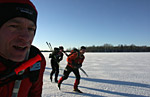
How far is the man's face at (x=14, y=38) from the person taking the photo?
0.85 m

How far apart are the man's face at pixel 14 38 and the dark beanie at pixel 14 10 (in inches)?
1.7

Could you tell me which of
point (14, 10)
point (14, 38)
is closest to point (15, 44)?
point (14, 38)

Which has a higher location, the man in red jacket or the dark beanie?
the dark beanie

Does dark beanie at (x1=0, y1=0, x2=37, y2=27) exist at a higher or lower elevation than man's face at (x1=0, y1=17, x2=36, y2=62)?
higher

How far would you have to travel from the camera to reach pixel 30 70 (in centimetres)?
114

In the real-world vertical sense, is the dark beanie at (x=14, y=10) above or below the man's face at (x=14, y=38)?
above

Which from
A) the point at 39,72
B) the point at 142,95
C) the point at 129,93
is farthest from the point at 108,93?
the point at 39,72

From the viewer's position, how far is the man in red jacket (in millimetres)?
857

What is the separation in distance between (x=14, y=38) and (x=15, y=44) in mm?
47

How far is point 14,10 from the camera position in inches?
36.4

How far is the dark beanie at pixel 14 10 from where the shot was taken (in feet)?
2.94

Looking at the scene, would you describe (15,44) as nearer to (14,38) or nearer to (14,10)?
(14,38)

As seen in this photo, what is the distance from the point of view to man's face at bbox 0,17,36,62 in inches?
33.3

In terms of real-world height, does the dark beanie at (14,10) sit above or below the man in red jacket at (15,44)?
above
